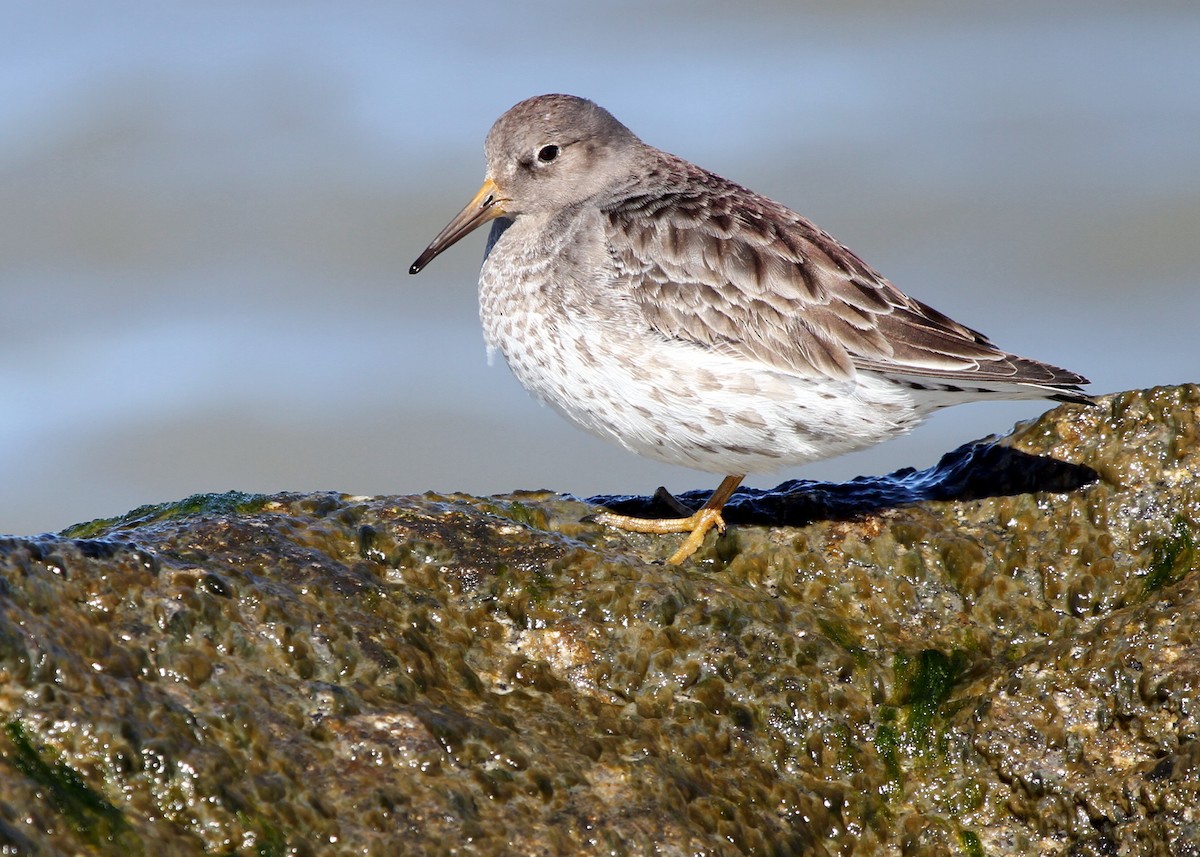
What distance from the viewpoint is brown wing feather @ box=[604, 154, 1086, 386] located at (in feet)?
15.0

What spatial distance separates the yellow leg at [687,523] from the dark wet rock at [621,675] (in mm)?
108

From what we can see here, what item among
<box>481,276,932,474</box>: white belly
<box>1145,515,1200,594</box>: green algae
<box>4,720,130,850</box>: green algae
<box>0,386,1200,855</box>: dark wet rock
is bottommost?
<box>4,720,130,850</box>: green algae

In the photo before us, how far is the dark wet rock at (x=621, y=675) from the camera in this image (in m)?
2.99

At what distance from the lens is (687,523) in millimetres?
4766

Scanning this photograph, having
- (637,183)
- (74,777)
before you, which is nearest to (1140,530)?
(637,183)

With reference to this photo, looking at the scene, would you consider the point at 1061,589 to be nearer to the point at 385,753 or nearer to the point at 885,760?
the point at 885,760

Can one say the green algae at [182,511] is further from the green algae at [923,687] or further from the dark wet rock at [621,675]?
the green algae at [923,687]

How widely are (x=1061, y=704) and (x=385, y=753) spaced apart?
1797 millimetres

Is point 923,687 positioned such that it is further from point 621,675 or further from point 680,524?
point 680,524

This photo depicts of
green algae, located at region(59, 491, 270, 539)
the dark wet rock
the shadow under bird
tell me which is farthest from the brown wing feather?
green algae, located at region(59, 491, 270, 539)

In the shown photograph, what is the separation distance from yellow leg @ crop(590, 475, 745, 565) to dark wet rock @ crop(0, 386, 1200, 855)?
0.36 ft

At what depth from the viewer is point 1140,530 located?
13.8ft

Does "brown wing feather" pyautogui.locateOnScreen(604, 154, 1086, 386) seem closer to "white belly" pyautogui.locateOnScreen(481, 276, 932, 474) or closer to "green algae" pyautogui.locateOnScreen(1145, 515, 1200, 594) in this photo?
"white belly" pyautogui.locateOnScreen(481, 276, 932, 474)

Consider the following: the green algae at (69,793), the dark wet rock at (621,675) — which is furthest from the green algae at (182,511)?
the green algae at (69,793)
